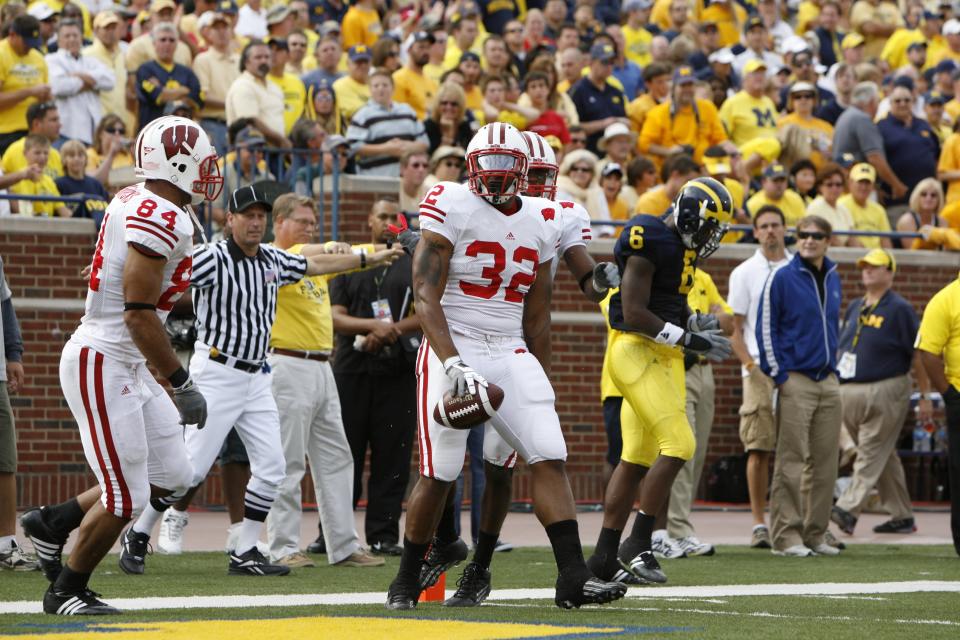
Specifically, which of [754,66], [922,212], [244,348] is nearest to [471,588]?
[244,348]

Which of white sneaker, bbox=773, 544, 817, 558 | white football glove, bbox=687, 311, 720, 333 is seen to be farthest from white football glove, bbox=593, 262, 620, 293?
white sneaker, bbox=773, 544, 817, 558

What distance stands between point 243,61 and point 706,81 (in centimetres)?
607

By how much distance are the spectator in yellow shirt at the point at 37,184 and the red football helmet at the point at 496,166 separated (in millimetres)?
6522

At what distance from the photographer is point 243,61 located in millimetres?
15203

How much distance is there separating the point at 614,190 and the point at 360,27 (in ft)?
16.8

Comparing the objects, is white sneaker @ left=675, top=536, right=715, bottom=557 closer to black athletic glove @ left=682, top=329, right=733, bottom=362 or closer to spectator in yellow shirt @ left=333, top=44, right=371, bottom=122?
black athletic glove @ left=682, top=329, right=733, bottom=362

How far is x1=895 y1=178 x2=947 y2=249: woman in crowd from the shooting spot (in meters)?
16.9

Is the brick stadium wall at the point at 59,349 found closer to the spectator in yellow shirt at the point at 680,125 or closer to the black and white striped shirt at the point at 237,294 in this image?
the spectator in yellow shirt at the point at 680,125

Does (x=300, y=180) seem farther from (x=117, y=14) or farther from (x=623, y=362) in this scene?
(x=623, y=362)

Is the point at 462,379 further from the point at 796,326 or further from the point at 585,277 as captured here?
the point at 796,326

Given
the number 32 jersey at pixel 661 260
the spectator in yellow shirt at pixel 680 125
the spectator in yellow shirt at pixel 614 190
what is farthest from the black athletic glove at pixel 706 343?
the spectator in yellow shirt at pixel 680 125

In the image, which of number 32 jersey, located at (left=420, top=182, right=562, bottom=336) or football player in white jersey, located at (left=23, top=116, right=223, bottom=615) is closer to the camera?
football player in white jersey, located at (left=23, top=116, right=223, bottom=615)

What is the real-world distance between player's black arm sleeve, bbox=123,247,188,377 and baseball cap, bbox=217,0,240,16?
10632 millimetres

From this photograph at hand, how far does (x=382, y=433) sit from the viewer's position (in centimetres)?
1077
